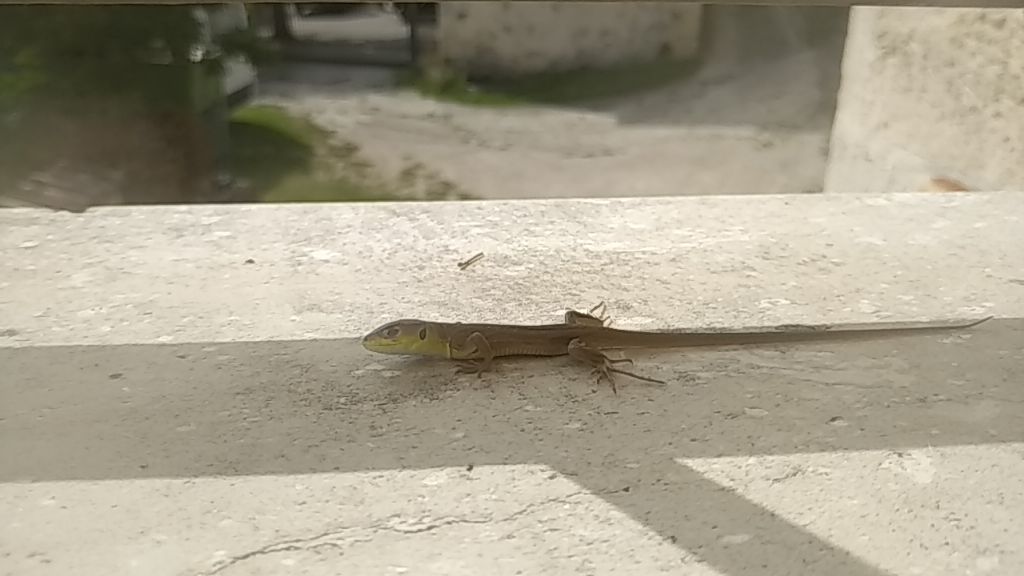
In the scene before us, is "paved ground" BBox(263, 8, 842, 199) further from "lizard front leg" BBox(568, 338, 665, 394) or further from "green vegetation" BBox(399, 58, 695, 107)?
"lizard front leg" BBox(568, 338, 665, 394)

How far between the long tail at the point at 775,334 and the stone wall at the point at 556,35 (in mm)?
5214

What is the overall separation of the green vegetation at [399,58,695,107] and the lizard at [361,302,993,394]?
523cm

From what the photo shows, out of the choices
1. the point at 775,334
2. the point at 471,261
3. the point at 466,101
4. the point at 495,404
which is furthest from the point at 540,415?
the point at 466,101

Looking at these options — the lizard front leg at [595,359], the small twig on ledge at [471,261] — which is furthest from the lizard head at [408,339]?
the small twig on ledge at [471,261]

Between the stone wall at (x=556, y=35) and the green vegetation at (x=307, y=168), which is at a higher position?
the stone wall at (x=556, y=35)

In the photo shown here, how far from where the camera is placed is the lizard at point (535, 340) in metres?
1.66

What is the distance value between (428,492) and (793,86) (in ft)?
21.2

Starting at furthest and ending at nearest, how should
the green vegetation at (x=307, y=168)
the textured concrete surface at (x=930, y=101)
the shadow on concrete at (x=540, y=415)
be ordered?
1. the green vegetation at (x=307, y=168)
2. the textured concrete surface at (x=930, y=101)
3. the shadow on concrete at (x=540, y=415)

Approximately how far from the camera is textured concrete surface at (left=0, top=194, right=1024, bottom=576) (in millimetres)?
1275

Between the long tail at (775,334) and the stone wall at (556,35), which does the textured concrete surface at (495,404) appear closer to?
the long tail at (775,334)

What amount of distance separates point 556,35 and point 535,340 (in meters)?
5.61

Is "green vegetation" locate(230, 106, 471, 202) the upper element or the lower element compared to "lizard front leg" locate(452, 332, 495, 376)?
lower

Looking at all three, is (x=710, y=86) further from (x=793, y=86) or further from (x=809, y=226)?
(x=809, y=226)

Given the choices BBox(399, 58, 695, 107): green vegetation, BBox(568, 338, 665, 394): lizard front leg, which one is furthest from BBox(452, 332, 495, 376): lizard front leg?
BBox(399, 58, 695, 107): green vegetation
